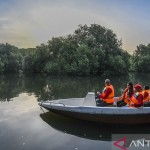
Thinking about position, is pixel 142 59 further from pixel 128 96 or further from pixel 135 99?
pixel 135 99

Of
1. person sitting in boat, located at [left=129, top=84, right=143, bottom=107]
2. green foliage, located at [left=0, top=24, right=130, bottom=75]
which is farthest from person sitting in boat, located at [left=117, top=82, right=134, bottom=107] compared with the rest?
green foliage, located at [left=0, top=24, right=130, bottom=75]

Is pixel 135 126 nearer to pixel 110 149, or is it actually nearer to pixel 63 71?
pixel 110 149

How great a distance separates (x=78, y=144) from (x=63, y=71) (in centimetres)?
3891

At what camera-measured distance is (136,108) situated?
33.0ft

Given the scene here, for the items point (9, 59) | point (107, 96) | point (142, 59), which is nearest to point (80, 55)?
point (9, 59)

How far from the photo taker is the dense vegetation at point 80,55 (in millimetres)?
46375

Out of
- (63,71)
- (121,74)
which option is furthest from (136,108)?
(121,74)

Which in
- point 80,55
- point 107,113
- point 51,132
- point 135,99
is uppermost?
point 80,55

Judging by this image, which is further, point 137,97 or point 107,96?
point 107,96

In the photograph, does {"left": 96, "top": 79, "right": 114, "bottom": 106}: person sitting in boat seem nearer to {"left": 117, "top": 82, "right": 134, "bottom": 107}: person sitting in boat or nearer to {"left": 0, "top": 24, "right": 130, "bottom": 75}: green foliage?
{"left": 117, "top": 82, "right": 134, "bottom": 107}: person sitting in boat

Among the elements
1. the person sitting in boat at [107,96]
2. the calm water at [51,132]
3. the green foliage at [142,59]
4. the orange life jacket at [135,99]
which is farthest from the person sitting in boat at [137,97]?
the green foliage at [142,59]

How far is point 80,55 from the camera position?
46.1 m

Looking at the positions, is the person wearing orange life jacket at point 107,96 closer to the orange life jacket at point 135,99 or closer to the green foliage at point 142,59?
the orange life jacket at point 135,99

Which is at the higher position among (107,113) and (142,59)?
(142,59)
